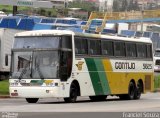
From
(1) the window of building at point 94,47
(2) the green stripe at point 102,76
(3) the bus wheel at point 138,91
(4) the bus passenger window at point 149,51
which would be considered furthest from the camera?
(4) the bus passenger window at point 149,51

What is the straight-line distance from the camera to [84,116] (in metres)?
18.8

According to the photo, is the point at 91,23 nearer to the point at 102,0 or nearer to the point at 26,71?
the point at 26,71

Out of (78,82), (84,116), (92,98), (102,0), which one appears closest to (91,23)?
(92,98)

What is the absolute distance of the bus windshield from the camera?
90.0 feet

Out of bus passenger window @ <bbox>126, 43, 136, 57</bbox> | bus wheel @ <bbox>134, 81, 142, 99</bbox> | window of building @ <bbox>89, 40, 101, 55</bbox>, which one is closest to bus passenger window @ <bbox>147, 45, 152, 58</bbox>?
bus passenger window @ <bbox>126, 43, 136, 57</bbox>

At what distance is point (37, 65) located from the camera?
2756 centimetres

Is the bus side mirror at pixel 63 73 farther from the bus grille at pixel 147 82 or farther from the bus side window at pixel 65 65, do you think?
the bus grille at pixel 147 82

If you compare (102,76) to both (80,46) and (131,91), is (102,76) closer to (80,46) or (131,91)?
(80,46)

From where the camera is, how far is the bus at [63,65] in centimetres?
2742

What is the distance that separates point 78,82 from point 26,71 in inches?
98.1

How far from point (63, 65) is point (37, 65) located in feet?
3.68

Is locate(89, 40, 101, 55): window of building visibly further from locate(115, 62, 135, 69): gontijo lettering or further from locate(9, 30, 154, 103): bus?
locate(115, 62, 135, 69): gontijo lettering

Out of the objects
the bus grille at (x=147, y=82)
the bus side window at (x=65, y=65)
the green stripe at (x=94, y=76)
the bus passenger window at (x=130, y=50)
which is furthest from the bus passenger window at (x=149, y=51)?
A: the bus side window at (x=65, y=65)

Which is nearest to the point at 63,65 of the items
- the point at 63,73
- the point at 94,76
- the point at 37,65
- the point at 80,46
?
the point at 63,73
